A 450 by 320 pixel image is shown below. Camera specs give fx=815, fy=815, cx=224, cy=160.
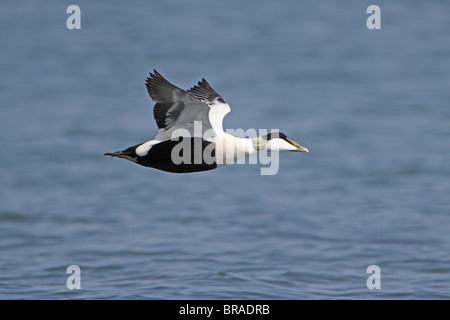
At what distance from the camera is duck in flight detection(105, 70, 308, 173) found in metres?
6.86

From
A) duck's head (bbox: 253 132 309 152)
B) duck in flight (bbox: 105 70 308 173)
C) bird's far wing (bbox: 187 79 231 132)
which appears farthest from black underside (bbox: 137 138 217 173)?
duck's head (bbox: 253 132 309 152)

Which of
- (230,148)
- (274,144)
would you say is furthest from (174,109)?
(274,144)

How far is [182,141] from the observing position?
711cm

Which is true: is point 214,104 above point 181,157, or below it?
above

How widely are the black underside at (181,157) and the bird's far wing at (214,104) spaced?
0.36 meters

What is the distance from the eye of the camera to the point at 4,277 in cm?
1019

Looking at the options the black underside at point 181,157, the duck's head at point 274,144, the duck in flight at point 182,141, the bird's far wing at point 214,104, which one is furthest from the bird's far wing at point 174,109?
the duck's head at point 274,144

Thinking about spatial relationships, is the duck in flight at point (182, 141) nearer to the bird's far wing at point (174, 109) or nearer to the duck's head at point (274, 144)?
the bird's far wing at point (174, 109)

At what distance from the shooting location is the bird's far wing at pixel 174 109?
267 inches

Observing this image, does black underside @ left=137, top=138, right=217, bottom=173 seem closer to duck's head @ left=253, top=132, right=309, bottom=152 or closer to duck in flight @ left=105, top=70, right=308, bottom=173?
duck in flight @ left=105, top=70, right=308, bottom=173

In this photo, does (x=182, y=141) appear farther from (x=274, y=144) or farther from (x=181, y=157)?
(x=274, y=144)

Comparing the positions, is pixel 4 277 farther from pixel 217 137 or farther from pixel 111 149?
pixel 111 149

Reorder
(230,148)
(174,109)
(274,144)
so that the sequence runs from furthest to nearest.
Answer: (274,144) < (230,148) < (174,109)
